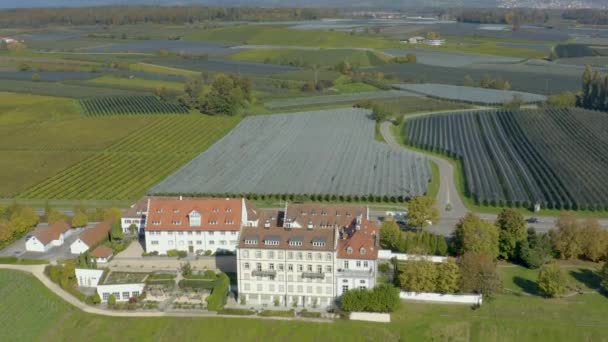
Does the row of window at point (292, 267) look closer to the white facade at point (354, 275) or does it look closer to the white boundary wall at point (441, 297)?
the white facade at point (354, 275)

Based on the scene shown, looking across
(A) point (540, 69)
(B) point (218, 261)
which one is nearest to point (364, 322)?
(B) point (218, 261)

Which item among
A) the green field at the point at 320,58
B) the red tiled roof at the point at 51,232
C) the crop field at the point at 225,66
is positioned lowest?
the red tiled roof at the point at 51,232

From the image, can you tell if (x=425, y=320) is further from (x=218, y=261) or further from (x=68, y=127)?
(x=68, y=127)

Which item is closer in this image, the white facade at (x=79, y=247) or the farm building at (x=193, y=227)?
the farm building at (x=193, y=227)

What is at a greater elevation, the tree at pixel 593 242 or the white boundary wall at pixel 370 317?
the tree at pixel 593 242

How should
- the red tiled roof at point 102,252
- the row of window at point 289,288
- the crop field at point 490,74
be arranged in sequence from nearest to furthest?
the row of window at point 289,288 → the red tiled roof at point 102,252 → the crop field at point 490,74

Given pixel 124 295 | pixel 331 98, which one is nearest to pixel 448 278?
pixel 124 295

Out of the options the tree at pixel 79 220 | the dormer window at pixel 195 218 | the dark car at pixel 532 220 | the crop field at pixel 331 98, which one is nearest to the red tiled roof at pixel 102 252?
the dormer window at pixel 195 218

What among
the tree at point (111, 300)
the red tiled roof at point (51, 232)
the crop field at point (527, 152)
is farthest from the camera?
the crop field at point (527, 152)
